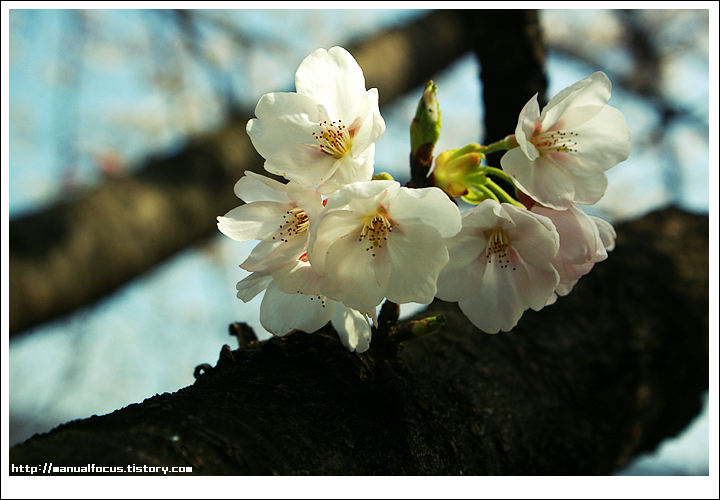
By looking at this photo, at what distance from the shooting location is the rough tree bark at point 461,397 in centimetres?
66

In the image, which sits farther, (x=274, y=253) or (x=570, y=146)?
(x=570, y=146)

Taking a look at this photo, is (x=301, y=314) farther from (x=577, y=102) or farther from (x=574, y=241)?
(x=577, y=102)

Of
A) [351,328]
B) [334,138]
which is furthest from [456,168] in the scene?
[351,328]

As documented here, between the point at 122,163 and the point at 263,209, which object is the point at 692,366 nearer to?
the point at 263,209

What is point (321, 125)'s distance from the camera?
2.64 feet

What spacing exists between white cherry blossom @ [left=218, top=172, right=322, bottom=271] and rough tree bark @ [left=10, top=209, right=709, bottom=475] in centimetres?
18

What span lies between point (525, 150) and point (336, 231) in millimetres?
318

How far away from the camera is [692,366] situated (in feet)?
5.98

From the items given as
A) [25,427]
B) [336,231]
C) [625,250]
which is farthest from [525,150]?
[25,427]

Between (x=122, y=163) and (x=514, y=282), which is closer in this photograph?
(x=514, y=282)

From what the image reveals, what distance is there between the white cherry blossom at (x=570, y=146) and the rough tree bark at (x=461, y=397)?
39 centimetres

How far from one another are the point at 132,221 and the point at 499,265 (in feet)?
3.75

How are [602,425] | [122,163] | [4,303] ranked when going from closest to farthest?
[4,303], [602,425], [122,163]

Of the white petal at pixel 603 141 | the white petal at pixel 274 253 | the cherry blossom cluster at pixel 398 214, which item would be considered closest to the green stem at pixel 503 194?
the cherry blossom cluster at pixel 398 214
